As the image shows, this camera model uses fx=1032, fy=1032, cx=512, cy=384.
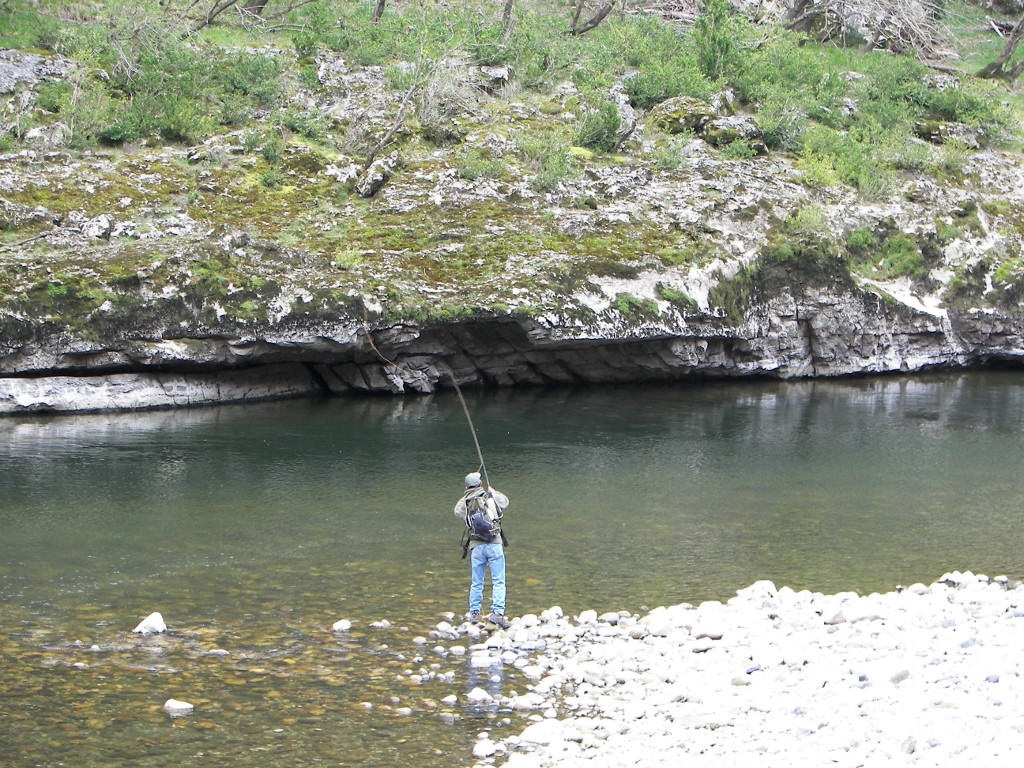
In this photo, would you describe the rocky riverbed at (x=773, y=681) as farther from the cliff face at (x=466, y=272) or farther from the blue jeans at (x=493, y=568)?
the cliff face at (x=466, y=272)

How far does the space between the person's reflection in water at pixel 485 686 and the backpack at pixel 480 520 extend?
163 cm

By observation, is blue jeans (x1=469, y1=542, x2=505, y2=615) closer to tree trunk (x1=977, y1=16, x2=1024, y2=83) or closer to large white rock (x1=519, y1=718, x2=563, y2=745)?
large white rock (x1=519, y1=718, x2=563, y2=745)

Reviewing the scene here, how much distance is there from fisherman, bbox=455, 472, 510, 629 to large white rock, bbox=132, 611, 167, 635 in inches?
137

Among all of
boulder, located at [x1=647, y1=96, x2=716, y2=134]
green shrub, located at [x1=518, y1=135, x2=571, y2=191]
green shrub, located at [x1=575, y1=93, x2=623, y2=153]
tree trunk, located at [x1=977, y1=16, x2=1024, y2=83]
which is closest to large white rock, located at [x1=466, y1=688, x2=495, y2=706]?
green shrub, located at [x1=518, y1=135, x2=571, y2=191]

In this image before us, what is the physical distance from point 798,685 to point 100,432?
18.9 metres

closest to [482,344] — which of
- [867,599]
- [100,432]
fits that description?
[100,432]

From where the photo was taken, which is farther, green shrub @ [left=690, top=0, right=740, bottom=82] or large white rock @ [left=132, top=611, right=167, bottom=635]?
green shrub @ [left=690, top=0, right=740, bottom=82]

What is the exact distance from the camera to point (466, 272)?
29375 millimetres

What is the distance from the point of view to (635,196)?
32906mm

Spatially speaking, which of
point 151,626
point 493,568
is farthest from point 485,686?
point 151,626

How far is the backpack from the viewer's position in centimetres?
1198

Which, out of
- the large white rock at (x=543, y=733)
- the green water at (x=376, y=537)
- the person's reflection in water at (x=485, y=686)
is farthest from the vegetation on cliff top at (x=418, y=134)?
the large white rock at (x=543, y=733)

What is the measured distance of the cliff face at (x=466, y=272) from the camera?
26500 millimetres

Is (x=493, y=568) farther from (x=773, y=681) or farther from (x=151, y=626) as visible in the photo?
(x=151, y=626)
